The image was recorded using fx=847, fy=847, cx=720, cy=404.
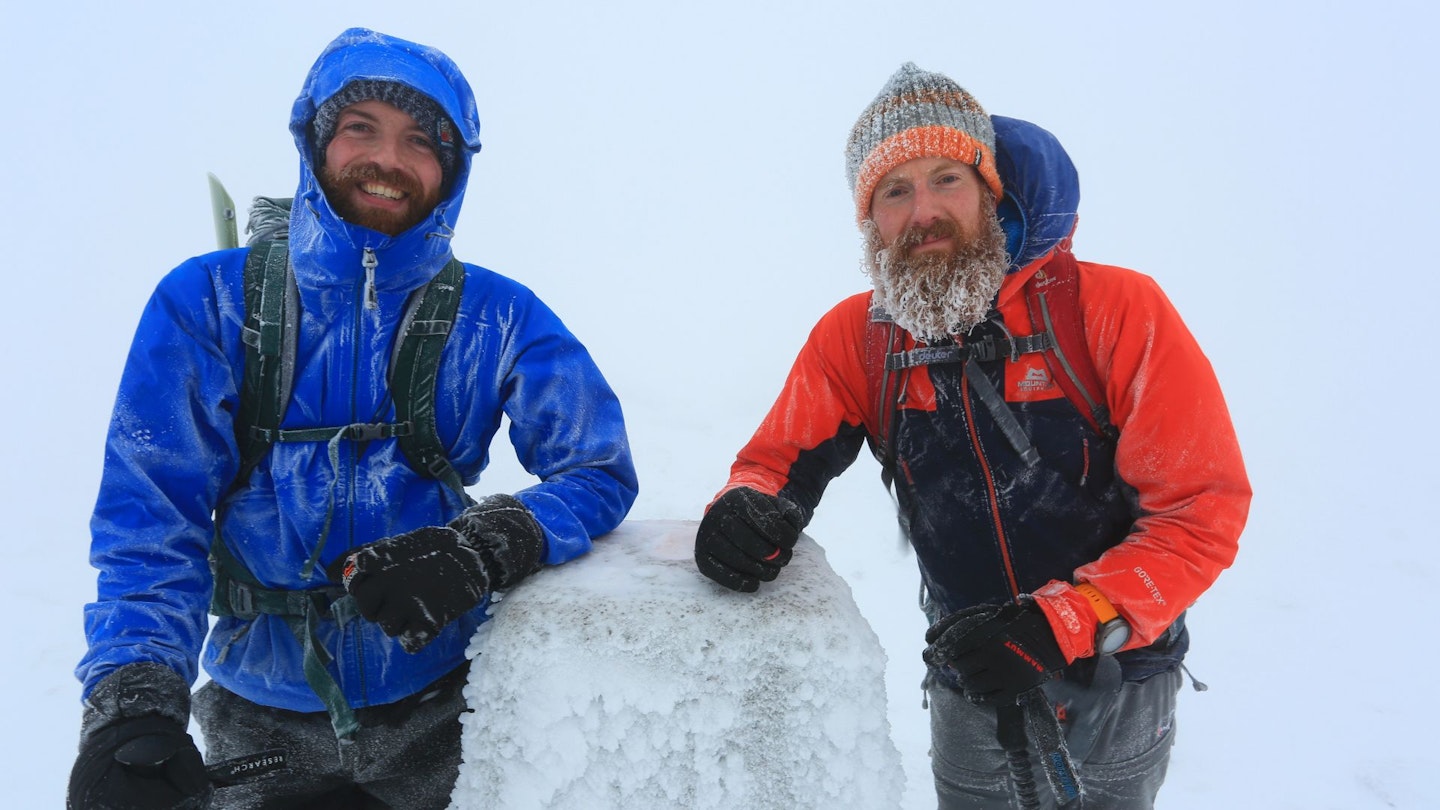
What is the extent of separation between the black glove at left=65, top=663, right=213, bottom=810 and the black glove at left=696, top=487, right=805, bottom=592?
103 cm

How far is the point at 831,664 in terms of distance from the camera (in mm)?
1494

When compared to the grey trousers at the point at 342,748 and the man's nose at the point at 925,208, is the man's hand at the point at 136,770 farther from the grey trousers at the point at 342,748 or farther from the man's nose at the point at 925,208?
the man's nose at the point at 925,208

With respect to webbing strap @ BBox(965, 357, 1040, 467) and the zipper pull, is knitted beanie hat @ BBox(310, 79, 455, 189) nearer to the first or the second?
the zipper pull

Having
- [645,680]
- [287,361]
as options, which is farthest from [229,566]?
[645,680]

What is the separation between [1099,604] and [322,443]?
1.79 metres

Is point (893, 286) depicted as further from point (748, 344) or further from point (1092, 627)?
point (748, 344)

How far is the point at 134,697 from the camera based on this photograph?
159cm

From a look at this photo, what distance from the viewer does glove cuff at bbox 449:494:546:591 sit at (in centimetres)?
167

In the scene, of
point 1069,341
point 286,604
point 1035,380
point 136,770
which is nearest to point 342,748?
point 286,604

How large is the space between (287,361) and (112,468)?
1.32 feet

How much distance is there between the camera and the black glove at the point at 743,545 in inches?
64.6

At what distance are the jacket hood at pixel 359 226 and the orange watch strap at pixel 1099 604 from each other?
5.61ft

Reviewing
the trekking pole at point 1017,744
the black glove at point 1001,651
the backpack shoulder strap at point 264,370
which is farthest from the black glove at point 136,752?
the trekking pole at point 1017,744

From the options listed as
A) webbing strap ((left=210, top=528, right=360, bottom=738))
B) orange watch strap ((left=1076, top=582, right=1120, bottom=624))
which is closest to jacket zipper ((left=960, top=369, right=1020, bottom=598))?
orange watch strap ((left=1076, top=582, right=1120, bottom=624))
